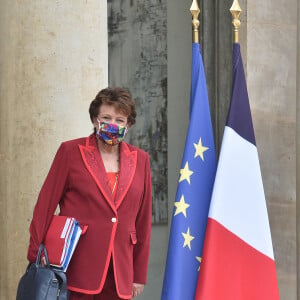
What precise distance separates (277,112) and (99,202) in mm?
2901

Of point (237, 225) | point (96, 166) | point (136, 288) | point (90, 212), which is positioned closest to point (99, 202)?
point (90, 212)

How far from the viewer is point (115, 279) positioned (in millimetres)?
5543

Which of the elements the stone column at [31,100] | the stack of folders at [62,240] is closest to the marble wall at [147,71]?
the stone column at [31,100]

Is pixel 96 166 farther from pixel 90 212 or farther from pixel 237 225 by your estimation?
pixel 237 225

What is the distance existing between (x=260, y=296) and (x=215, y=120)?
2591mm

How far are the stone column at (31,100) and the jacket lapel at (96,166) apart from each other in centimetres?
88

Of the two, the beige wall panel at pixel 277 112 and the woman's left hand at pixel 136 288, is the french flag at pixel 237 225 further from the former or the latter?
the beige wall panel at pixel 277 112

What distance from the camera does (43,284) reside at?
17.3 feet

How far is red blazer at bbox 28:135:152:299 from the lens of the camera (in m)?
5.54

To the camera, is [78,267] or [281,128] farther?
[281,128]

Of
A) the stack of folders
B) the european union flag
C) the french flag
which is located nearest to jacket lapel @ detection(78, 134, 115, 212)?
the stack of folders

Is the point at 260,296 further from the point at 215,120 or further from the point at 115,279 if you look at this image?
the point at 215,120

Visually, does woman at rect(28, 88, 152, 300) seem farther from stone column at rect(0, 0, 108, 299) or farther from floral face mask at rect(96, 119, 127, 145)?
stone column at rect(0, 0, 108, 299)

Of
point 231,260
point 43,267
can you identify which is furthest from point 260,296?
point 43,267
